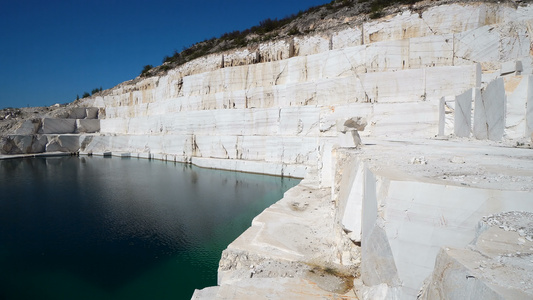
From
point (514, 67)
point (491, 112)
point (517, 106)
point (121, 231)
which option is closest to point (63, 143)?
point (121, 231)

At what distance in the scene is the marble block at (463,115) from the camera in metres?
6.29

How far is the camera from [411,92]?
30.2ft

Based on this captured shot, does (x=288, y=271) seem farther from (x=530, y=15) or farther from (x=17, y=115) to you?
(x=17, y=115)

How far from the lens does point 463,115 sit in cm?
670

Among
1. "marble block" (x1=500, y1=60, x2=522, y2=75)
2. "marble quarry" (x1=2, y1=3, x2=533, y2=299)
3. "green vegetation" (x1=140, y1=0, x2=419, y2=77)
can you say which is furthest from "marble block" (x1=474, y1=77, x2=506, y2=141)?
"green vegetation" (x1=140, y1=0, x2=419, y2=77)

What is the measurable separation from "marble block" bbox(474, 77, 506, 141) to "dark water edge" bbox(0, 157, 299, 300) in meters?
4.95

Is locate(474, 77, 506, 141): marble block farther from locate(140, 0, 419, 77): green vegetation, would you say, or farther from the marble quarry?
locate(140, 0, 419, 77): green vegetation

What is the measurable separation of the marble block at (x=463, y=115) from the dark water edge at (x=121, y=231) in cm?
488

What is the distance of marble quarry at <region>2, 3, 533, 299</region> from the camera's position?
5.55ft

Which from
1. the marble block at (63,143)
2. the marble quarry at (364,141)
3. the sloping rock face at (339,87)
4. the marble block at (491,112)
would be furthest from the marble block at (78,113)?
the marble block at (491,112)

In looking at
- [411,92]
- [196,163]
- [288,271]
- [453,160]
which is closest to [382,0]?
[411,92]

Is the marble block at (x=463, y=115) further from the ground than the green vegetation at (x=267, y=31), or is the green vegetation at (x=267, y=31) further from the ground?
the green vegetation at (x=267, y=31)

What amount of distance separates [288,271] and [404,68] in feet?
29.8

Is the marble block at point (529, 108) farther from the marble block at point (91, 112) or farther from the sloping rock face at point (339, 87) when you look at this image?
the marble block at point (91, 112)
